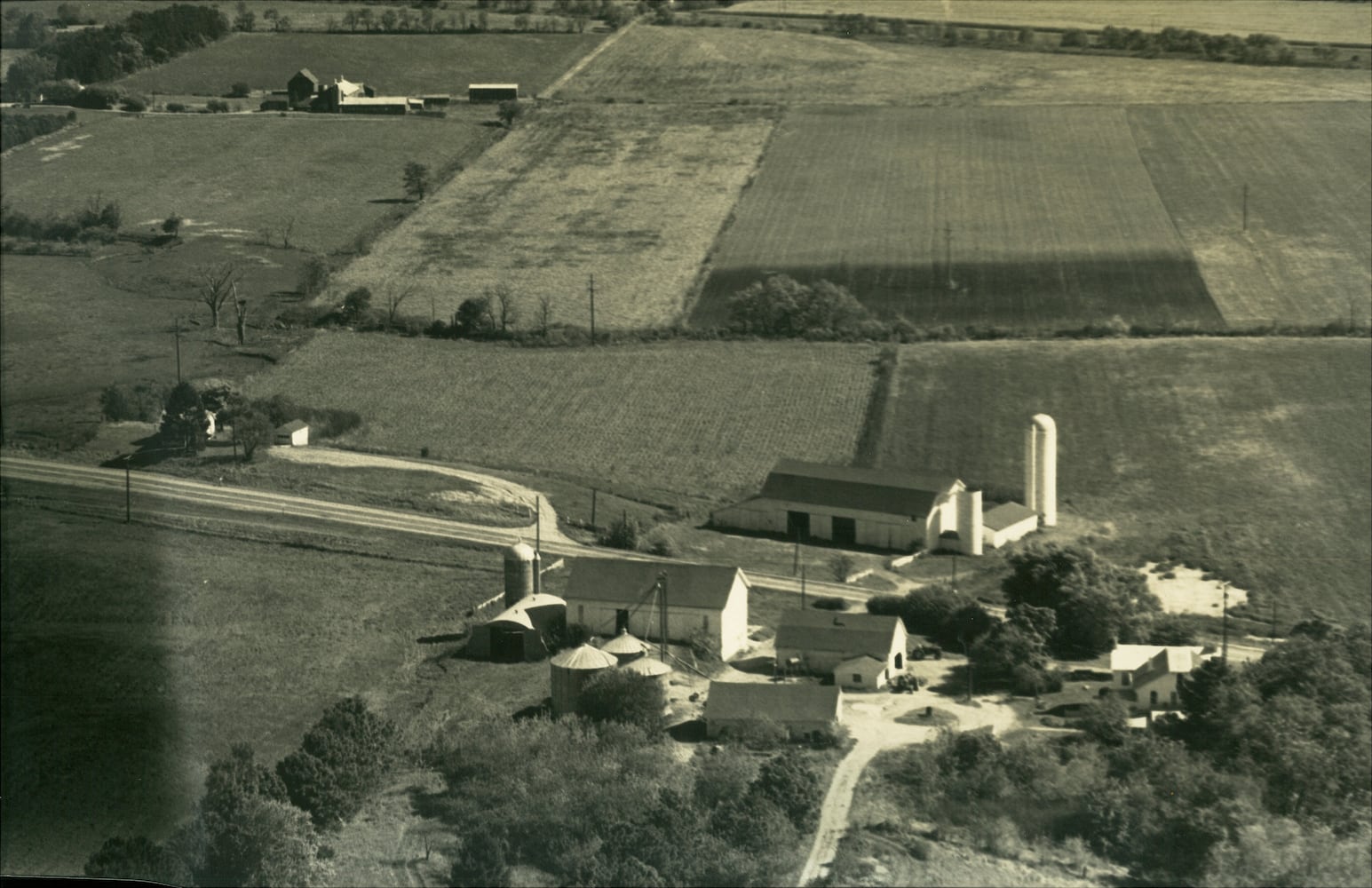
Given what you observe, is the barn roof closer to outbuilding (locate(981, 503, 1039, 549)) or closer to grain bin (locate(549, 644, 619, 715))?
grain bin (locate(549, 644, 619, 715))

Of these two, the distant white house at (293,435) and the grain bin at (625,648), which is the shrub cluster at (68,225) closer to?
the distant white house at (293,435)

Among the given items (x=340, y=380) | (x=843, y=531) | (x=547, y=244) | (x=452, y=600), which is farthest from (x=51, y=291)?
(x=843, y=531)

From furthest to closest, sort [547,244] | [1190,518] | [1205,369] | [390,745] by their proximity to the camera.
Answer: [547,244], [1205,369], [1190,518], [390,745]

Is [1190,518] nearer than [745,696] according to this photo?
No

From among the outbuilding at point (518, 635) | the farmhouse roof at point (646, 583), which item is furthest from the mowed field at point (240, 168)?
the outbuilding at point (518, 635)

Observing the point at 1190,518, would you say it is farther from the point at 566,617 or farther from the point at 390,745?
the point at 390,745

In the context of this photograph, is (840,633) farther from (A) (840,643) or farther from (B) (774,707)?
(B) (774,707)

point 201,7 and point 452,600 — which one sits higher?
point 201,7
